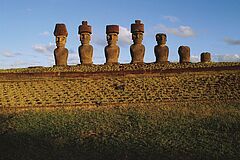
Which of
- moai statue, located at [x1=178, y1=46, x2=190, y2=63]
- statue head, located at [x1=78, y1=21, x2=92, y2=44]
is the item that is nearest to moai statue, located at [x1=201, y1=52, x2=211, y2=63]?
moai statue, located at [x1=178, y1=46, x2=190, y2=63]

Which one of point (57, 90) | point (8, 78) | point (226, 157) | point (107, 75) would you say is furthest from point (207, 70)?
point (8, 78)

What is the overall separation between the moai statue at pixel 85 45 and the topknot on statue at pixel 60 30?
0.92 meters

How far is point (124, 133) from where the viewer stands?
11188 mm

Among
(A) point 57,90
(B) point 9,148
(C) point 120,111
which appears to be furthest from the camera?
(A) point 57,90

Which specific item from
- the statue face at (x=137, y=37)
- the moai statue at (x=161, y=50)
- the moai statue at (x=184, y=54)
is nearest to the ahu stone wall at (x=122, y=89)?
the moai statue at (x=161, y=50)

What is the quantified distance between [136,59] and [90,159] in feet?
40.6

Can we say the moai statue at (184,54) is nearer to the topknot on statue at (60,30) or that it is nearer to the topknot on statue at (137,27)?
the topknot on statue at (137,27)

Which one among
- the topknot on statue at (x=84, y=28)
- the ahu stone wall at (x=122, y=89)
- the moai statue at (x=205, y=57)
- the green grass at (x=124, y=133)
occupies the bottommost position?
the green grass at (x=124, y=133)

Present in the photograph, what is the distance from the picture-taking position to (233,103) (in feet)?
46.1

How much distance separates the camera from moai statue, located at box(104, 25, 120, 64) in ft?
70.9

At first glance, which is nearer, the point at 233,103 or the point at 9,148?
the point at 9,148

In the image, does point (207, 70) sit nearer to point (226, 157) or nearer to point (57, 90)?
point (57, 90)

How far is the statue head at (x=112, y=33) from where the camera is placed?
852 inches

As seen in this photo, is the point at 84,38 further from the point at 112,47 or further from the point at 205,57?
the point at 205,57
